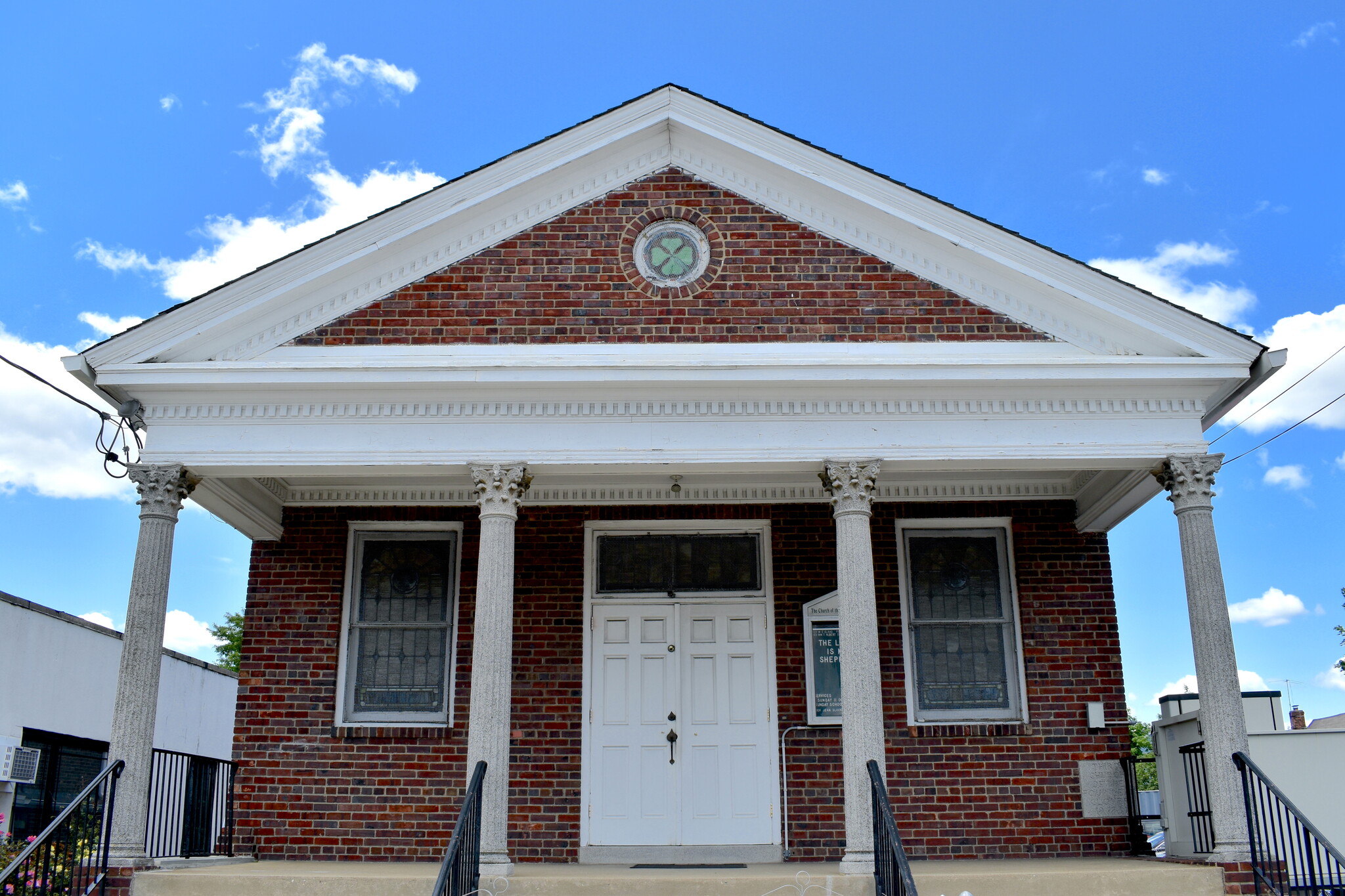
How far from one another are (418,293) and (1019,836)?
651cm

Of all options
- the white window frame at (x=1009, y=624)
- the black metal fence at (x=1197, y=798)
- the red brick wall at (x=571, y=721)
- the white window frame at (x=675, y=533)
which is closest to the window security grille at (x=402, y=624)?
the red brick wall at (x=571, y=721)

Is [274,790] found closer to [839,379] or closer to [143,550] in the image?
[143,550]

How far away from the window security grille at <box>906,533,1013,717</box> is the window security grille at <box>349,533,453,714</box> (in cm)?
411

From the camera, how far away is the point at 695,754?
9750mm

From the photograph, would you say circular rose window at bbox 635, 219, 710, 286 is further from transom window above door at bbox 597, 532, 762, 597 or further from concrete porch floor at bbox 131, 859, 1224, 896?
concrete porch floor at bbox 131, 859, 1224, 896

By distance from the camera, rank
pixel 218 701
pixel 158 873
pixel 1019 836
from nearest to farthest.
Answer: pixel 158 873, pixel 1019 836, pixel 218 701

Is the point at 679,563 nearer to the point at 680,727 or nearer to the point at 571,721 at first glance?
the point at 680,727

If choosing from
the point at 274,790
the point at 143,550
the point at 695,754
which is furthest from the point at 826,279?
the point at 274,790

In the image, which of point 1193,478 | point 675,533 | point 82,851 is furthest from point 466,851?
point 1193,478

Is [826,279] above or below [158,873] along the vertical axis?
above

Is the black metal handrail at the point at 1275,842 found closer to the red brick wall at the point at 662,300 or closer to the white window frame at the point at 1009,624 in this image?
the white window frame at the point at 1009,624

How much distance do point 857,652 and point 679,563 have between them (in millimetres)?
2580

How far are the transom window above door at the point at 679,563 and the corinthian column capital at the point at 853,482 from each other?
204cm

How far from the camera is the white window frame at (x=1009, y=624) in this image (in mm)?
9844
